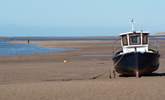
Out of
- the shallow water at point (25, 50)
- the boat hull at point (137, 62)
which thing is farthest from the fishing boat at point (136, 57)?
the shallow water at point (25, 50)

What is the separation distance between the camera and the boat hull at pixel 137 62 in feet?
75.8

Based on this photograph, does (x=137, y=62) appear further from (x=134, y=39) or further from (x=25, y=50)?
(x=25, y=50)

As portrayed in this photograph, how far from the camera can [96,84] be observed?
18984 millimetres

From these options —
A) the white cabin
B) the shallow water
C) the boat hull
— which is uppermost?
the white cabin

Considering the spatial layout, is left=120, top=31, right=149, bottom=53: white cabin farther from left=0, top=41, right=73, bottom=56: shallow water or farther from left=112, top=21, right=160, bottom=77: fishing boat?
left=0, top=41, right=73, bottom=56: shallow water

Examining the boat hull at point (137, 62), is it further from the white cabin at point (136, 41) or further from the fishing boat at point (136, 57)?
the white cabin at point (136, 41)

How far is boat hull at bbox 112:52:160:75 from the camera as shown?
2309cm

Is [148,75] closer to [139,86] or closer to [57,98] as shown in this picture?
[139,86]

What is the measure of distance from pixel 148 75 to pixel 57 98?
9.60m

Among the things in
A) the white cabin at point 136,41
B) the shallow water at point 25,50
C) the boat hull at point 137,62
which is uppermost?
the white cabin at point 136,41

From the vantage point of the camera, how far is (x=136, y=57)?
23000mm

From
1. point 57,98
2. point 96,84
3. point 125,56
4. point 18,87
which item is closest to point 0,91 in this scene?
point 18,87

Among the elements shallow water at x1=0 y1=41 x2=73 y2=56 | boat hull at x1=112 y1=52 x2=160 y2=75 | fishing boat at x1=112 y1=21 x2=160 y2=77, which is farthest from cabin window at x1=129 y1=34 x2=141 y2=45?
shallow water at x1=0 y1=41 x2=73 y2=56

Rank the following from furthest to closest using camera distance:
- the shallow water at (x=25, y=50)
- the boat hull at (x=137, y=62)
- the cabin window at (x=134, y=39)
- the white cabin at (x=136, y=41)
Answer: the shallow water at (x=25, y=50)
the cabin window at (x=134, y=39)
the white cabin at (x=136, y=41)
the boat hull at (x=137, y=62)
